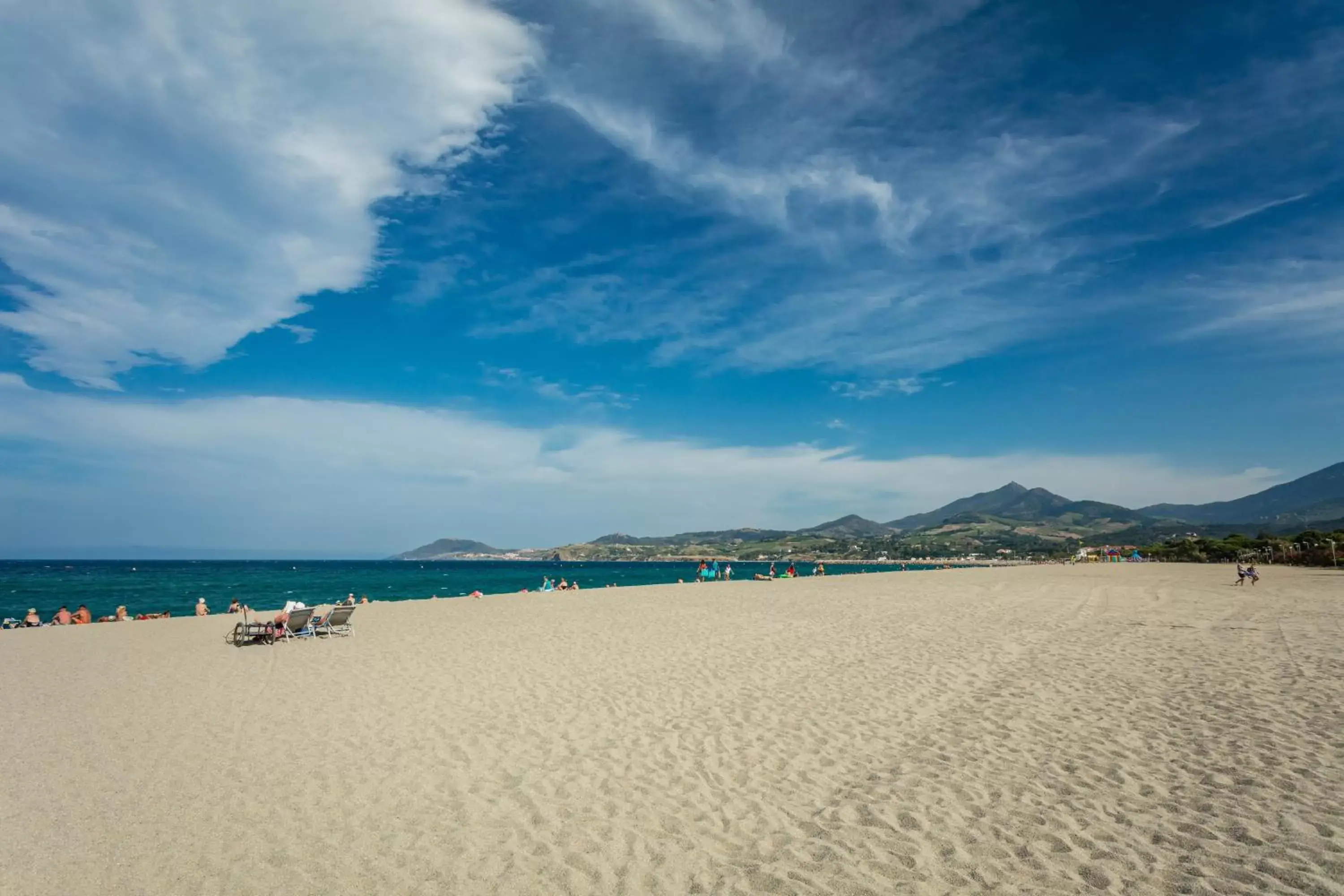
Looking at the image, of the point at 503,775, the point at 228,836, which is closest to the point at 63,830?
the point at 228,836

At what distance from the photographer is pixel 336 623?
55.8ft

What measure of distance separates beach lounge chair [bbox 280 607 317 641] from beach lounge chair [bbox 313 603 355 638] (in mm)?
183

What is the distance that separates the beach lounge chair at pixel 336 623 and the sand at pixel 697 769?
9.91ft

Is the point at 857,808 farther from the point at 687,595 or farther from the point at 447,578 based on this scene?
the point at 447,578

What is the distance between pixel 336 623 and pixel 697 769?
1391cm

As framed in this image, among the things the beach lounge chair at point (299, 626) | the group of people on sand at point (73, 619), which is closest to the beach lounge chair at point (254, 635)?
the beach lounge chair at point (299, 626)

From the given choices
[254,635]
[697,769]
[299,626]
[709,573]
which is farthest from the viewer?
[709,573]

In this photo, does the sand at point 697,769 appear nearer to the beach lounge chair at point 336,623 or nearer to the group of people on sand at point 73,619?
the beach lounge chair at point 336,623

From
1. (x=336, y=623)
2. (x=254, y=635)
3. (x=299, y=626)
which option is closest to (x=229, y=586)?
(x=254, y=635)

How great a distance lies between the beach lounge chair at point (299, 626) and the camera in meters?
16.0

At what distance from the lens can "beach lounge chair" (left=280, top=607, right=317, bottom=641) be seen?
16.0 metres

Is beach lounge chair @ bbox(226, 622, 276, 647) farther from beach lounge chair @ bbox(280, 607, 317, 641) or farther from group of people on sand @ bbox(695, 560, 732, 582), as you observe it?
group of people on sand @ bbox(695, 560, 732, 582)

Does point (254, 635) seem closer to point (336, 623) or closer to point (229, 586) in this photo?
point (336, 623)

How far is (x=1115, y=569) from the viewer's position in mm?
43281
